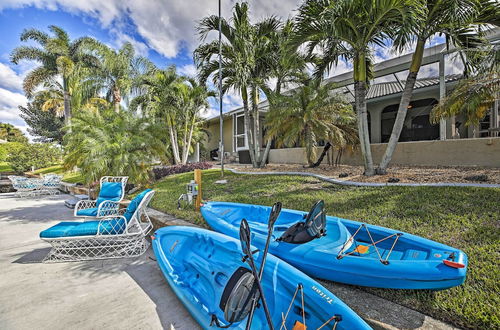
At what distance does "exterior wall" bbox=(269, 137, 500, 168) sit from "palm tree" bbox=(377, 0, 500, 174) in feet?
9.84

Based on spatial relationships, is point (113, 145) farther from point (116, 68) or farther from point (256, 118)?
point (116, 68)

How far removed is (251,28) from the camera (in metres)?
9.91

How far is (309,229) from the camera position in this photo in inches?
114

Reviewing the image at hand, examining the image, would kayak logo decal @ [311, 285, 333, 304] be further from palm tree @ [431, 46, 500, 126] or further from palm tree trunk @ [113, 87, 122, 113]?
palm tree trunk @ [113, 87, 122, 113]

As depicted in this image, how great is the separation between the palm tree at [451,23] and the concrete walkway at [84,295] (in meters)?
→ 7.12

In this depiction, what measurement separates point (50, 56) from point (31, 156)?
8.80 meters

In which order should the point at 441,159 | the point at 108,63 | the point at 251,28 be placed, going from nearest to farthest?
the point at 441,159 < the point at 251,28 < the point at 108,63

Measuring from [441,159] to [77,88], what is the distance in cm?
2248

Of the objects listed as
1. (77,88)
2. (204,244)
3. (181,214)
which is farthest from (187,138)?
(204,244)

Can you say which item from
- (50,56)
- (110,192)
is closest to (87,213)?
(110,192)

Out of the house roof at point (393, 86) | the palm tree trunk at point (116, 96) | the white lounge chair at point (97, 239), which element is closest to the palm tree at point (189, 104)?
the palm tree trunk at point (116, 96)

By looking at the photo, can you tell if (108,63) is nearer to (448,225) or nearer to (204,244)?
(204,244)

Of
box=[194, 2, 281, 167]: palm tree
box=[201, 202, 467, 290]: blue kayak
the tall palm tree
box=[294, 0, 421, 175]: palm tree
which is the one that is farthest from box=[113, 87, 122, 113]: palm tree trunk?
box=[201, 202, 467, 290]: blue kayak

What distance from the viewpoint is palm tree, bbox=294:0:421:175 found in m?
5.55
